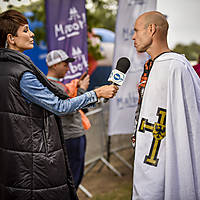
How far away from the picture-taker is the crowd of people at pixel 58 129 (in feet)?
6.82

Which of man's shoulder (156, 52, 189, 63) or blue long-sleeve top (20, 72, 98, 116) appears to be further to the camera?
man's shoulder (156, 52, 189, 63)

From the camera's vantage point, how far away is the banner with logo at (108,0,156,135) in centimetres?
482

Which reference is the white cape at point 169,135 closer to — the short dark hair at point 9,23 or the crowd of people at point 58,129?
the crowd of people at point 58,129

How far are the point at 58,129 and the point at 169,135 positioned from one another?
2.72ft

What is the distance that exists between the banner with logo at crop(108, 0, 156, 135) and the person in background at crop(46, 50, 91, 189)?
1172 mm

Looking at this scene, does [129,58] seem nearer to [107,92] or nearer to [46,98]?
[107,92]

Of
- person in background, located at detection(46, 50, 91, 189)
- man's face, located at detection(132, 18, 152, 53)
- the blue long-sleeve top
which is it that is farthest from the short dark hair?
person in background, located at detection(46, 50, 91, 189)

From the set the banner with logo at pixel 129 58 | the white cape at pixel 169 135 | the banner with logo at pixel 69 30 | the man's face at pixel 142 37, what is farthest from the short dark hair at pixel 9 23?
the banner with logo at pixel 129 58

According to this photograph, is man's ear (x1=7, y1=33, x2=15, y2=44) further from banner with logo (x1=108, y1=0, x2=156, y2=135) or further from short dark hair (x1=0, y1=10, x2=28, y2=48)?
banner with logo (x1=108, y1=0, x2=156, y2=135)

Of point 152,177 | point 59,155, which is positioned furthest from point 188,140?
point 59,155

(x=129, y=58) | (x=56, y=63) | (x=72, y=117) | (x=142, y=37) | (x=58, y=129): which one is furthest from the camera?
(x=129, y=58)

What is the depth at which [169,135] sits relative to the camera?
212 centimetres

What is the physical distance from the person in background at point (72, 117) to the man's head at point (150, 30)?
1396 mm

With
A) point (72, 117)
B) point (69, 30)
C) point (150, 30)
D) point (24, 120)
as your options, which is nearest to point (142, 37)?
point (150, 30)
